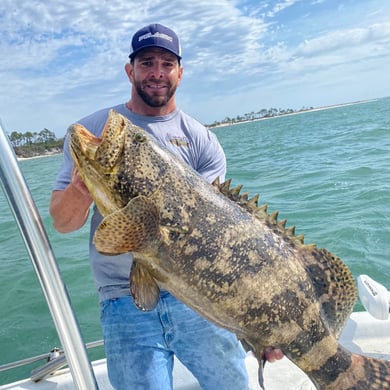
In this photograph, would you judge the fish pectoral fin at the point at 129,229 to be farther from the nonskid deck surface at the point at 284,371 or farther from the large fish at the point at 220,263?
the nonskid deck surface at the point at 284,371

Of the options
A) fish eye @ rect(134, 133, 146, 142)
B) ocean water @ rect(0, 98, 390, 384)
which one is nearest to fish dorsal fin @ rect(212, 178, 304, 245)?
fish eye @ rect(134, 133, 146, 142)

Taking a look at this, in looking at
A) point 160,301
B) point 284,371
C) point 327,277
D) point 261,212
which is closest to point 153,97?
point 261,212

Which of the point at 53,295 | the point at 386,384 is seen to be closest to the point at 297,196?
the point at 386,384

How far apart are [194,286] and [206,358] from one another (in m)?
1.14

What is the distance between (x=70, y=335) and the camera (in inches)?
78.5

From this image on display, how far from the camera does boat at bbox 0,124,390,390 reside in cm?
185

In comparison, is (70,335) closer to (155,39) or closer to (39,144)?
(155,39)

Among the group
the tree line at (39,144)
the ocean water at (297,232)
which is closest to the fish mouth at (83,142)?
the ocean water at (297,232)

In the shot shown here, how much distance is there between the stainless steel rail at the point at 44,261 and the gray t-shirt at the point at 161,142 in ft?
4.68

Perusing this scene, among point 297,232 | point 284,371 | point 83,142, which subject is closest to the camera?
point 83,142

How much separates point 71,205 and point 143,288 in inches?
33.2

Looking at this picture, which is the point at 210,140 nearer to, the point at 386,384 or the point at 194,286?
the point at 194,286

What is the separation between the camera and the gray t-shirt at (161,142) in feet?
11.4

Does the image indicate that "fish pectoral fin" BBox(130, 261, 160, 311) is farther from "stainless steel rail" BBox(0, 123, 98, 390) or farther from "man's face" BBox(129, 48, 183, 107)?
"man's face" BBox(129, 48, 183, 107)
